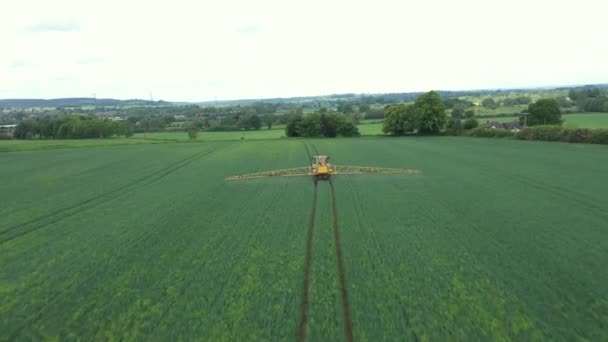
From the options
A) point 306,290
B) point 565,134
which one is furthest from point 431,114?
Answer: point 306,290

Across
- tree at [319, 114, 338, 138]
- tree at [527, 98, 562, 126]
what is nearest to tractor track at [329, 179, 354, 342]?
tree at [319, 114, 338, 138]

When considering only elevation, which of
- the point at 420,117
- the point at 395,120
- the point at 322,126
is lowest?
the point at 322,126

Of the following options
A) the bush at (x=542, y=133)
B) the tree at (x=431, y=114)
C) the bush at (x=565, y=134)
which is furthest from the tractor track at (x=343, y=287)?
the tree at (x=431, y=114)

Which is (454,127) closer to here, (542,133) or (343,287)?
(542,133)

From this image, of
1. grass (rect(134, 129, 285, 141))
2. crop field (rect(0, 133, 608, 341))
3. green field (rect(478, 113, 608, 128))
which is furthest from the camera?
grass (rect(134, 129, 285, 141))

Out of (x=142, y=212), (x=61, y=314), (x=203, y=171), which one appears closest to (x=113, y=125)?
(x=203, y=171)

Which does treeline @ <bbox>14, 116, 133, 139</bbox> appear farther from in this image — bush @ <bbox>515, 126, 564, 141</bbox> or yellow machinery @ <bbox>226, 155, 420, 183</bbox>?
bush @ <bbox>515, 126, 564, 141</bbox>
